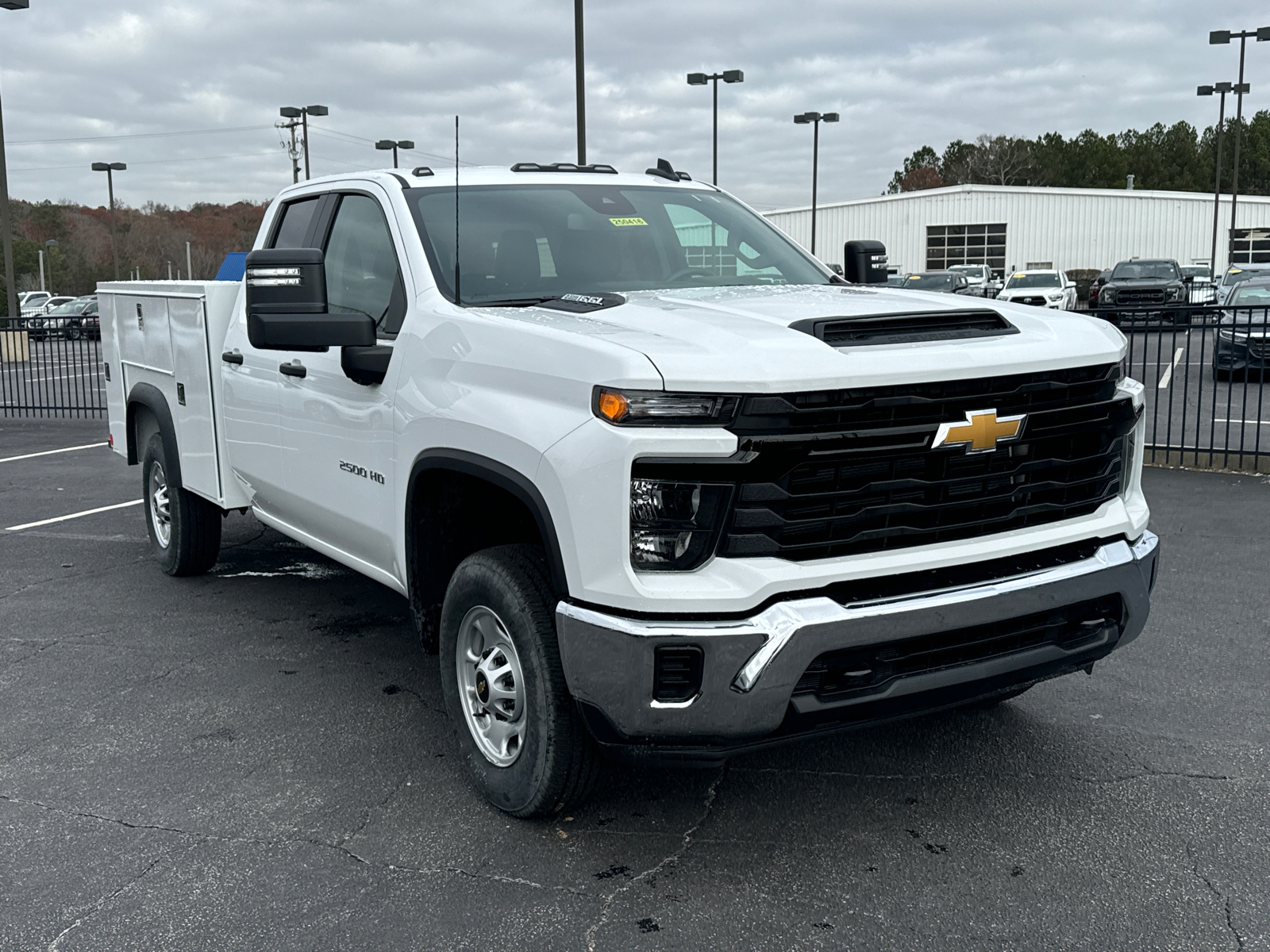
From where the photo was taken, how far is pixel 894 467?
314 centimetres

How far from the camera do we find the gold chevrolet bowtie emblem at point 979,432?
3.14 m

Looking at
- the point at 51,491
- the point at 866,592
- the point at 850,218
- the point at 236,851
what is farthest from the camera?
the point at 850,218

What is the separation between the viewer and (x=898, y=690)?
313 centimetres

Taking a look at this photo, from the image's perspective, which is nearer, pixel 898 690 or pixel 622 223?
pixel 898 690

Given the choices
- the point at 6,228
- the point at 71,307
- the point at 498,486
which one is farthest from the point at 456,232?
the point at 71,307

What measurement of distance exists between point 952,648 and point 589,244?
2.18 metres

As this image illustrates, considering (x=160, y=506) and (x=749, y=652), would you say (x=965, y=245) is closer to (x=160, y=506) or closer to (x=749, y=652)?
(x=160, y=506)

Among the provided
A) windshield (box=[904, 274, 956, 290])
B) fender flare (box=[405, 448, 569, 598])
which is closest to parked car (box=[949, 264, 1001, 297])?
Result: windshield (box=[904, 274, 956, 290])

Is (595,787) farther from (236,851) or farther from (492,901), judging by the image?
(236,851)

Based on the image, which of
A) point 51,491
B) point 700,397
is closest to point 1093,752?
point 700,397

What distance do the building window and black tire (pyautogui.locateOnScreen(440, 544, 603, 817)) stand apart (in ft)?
211

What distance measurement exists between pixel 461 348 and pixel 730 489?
115 centimetres

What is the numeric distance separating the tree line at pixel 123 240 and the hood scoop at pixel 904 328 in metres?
98.7

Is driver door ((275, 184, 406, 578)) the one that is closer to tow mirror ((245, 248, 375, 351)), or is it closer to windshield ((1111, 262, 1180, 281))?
tow mirror ((245, 248, 375, 351))
